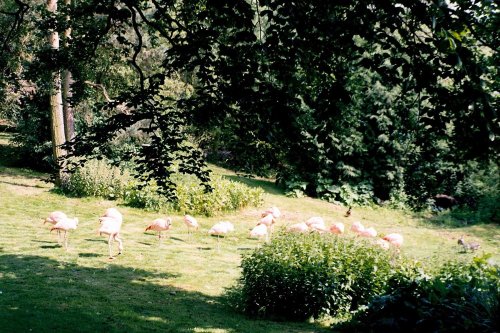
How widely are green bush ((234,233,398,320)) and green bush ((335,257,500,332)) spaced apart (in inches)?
22.5

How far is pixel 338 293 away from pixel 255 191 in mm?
10311

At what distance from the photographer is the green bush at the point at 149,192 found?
15.7m

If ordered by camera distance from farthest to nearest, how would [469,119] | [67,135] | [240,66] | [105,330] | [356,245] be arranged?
1. [67,135]
2. [356,245]
3. [105,330]
4. [240,66]
5. [469,119]

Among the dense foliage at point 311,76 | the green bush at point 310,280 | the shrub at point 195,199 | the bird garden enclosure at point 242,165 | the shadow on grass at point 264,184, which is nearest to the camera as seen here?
the dense foliage at point 311,76

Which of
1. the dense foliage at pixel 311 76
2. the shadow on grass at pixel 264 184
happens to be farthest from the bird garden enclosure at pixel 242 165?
the shadow on grass at pixel 264 184

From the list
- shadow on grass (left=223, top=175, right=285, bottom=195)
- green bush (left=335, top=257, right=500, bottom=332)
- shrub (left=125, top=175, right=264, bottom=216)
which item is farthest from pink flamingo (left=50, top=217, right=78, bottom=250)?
shadow on grass (left=223, top=175, right=285, bottom=195)

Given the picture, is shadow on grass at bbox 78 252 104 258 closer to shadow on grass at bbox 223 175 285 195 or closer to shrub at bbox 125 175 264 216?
shrub at bbox 125 175 264 216

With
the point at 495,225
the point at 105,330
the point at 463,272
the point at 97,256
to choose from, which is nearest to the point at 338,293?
the point at 463,272

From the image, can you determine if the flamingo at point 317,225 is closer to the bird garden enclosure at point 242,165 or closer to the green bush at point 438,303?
the bird garden enclosure at point 242,165

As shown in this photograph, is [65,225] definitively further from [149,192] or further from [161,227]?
[149,192]

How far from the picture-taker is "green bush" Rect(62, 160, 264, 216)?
15.7 m

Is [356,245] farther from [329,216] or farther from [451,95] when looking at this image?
[329,216]

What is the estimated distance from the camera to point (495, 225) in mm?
18625

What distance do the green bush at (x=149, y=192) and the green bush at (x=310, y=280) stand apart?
25.6ft
